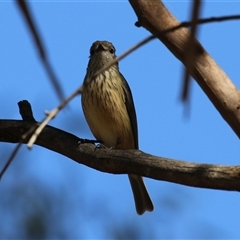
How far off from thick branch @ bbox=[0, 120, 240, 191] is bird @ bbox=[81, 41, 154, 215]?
3.75 ft

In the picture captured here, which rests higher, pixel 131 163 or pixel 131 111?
pixel 131 111

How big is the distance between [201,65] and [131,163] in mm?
1074

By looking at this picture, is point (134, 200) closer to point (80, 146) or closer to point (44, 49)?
point (80, 146)

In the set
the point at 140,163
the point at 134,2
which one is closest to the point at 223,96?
the point at 134,2

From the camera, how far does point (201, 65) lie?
2328mm

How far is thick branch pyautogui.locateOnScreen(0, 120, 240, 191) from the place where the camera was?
8.92 feet

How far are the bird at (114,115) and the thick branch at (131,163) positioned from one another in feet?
3.75

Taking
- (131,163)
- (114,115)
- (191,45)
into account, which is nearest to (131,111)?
(114,115)

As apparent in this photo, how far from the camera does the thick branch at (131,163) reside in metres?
2.72

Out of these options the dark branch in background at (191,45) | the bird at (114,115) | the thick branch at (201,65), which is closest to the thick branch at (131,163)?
the thick branch at (201,65)

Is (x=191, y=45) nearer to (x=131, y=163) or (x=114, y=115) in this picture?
(x=131, y=163)

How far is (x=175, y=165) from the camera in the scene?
2926 mm

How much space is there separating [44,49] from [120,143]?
180 inches

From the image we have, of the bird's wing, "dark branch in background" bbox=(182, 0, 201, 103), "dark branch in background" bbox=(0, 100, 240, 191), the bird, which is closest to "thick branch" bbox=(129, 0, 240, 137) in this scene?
"dark branch in background" bbox=(0, 100, 240, 191)
